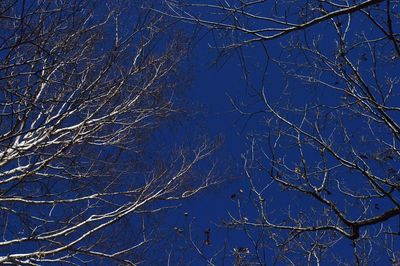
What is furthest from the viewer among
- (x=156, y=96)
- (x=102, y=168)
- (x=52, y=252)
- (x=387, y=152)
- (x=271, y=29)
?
(x=156, y=96)

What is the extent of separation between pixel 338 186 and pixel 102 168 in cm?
327

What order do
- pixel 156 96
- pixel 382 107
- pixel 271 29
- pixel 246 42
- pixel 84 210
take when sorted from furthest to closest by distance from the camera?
pixel 156 96 → pixel 84 210 → pixel 382 107 → pixel 246 42 → pixel 271 29

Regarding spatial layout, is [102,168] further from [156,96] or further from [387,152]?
[387,152]

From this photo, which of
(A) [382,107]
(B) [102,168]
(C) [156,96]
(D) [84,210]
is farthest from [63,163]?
(A) [382,107]

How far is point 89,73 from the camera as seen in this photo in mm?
6180

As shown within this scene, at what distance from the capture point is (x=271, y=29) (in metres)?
2.21

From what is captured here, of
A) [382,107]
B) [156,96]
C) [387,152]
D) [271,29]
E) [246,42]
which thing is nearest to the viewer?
[271,29]

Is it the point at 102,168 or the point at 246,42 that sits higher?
the point at 102,168

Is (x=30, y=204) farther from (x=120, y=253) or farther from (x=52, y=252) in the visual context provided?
(x=120, y=253)

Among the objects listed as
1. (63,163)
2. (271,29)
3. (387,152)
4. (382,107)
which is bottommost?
(271,29)

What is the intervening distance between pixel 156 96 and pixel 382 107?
4225 millimetres

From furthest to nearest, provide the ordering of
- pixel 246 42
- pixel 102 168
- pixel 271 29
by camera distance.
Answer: pixel 102 168
pixel 246 42
pixel 271 29

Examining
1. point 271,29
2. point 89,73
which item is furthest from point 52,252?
point 271,29

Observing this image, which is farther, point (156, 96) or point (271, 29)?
point (156, 96)
